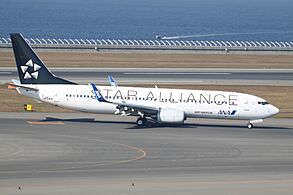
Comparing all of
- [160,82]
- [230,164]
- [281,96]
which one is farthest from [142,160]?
[160,82]

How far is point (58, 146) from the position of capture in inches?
2352

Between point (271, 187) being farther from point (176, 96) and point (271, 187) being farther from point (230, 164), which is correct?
point (176, 96)

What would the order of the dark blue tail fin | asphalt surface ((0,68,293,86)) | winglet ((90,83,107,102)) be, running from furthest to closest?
asphalt surface ((0,68,293,86)) → the dark blue tail fin → winglet ((90,83,107,102))

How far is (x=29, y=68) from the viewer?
73.7 metres

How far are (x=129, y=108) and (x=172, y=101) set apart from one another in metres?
3.75

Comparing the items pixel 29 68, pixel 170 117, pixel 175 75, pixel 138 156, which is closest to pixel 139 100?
pixel 170 117

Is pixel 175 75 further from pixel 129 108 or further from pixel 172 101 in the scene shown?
pixel 129 108

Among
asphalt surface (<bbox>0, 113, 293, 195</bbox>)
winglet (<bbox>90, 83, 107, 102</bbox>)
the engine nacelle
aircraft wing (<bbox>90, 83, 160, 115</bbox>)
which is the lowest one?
asphalt surface (<bbox>0, 113, 293, 195</bbox>)

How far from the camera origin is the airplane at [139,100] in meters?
71.4

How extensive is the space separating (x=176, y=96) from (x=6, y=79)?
3437 cm

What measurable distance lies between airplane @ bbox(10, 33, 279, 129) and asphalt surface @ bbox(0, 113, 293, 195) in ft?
3.64

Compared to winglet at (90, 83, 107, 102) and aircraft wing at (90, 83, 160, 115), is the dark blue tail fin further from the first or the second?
aircraft wing at (90, 83, 160, 115)

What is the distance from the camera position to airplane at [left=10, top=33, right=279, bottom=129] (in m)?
71.4

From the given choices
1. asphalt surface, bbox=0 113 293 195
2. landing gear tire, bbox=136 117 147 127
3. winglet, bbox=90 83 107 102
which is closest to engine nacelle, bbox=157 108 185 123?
asphalt surface, bbox=0 113 293 195
